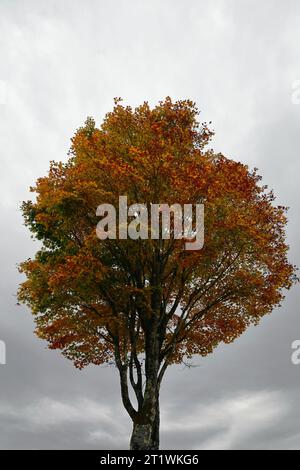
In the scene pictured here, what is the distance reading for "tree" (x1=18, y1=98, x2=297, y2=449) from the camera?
2225 cm

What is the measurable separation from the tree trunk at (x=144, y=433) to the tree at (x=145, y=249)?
4cm

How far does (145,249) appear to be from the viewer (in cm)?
2339

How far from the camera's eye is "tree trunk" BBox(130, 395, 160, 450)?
70.0 ft

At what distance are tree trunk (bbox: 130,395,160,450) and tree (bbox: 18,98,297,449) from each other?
0.04m

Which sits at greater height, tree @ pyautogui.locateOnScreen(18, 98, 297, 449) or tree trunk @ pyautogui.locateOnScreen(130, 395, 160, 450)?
tree @ pyautogui.locateOnScreen(18, 98, 297, 449)

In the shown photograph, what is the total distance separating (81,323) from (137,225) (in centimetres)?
724

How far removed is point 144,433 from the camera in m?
21.5

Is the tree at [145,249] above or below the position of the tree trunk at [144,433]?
above

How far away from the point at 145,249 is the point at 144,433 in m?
8.33

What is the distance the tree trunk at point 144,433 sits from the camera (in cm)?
2134

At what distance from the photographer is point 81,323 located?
2553cm

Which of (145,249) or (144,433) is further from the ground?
(145,249)

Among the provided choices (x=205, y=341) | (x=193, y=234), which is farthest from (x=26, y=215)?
(x=205, y=341)

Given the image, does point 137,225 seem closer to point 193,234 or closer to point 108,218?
point 108,218
